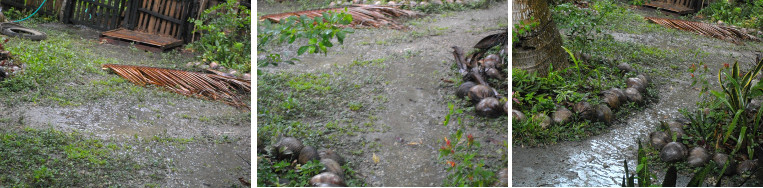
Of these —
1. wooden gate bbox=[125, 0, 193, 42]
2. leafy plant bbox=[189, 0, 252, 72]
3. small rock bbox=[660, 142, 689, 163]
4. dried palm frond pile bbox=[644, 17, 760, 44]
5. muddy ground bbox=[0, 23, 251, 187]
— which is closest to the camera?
small rock bbox=[660, 142, 689, 163]

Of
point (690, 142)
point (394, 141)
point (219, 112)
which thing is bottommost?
point (219, 112)

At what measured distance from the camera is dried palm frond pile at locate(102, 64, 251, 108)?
3.59m

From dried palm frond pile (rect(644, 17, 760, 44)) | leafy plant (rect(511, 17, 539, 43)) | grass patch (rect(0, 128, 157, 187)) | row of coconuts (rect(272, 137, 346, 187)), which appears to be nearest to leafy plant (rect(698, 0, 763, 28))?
dried palm frond pile (rect(644, 17, 760, 44))

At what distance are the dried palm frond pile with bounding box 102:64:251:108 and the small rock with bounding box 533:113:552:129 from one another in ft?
5.92

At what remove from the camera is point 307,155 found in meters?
2.31

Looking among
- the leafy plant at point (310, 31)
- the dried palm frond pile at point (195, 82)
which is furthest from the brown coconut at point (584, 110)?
the dried palm frond pile at point (195, 82)

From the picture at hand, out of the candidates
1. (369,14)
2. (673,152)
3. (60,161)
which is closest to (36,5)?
(60,161)

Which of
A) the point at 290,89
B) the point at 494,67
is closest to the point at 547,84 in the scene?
the point at 494,67

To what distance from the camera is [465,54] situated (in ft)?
7.80

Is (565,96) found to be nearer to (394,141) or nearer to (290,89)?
(394,141)

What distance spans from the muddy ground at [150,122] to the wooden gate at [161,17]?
2.93 feet

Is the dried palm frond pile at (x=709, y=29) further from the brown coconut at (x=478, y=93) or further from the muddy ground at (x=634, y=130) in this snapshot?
the brown coconut at (x=478, y=93)

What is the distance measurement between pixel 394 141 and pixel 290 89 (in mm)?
436

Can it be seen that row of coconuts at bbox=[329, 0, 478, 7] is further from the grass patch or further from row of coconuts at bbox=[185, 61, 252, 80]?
row of coconuts at bbox=[185, 61, 252, 80]
